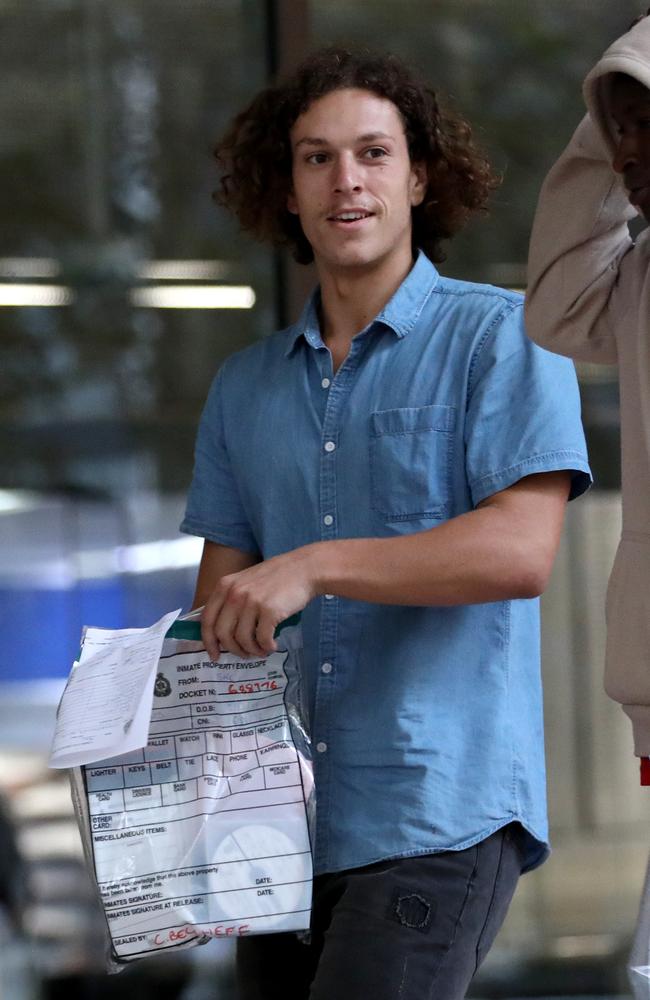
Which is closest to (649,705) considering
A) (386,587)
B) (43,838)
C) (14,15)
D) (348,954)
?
(386,587)

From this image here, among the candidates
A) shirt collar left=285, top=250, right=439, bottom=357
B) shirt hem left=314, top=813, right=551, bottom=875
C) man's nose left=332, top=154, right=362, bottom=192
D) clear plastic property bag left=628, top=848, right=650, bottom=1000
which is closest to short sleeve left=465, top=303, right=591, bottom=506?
shirt collar left=285, top=250, right=439, bottom=357

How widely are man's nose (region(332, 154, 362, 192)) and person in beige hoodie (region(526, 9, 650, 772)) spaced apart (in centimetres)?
36

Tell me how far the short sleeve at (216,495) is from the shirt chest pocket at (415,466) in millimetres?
282

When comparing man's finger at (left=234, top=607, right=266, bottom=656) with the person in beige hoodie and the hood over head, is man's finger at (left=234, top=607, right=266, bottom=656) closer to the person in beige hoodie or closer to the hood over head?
the person in beige hoodie

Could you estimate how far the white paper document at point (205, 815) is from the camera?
1.54 metres

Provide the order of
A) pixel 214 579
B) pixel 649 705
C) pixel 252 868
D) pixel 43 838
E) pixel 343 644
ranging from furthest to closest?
pixel 43 838
pixel 214 579
pixel 343 644
pixel 252 868
pixel 649 705

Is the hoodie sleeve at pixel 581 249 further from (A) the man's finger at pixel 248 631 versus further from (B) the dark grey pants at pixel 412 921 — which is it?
(B) the dark grey pants at pixel 412 921

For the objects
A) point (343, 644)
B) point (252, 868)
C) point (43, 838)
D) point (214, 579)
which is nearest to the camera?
point (252, 868)

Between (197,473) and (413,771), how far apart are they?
1.86 ft

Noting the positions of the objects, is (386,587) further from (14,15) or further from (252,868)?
(14,15)

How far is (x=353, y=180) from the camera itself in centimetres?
177

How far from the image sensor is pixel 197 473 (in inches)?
78.6

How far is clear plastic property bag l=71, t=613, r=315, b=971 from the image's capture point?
60.6 inches

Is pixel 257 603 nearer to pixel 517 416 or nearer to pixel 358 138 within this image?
pixel 517 416
